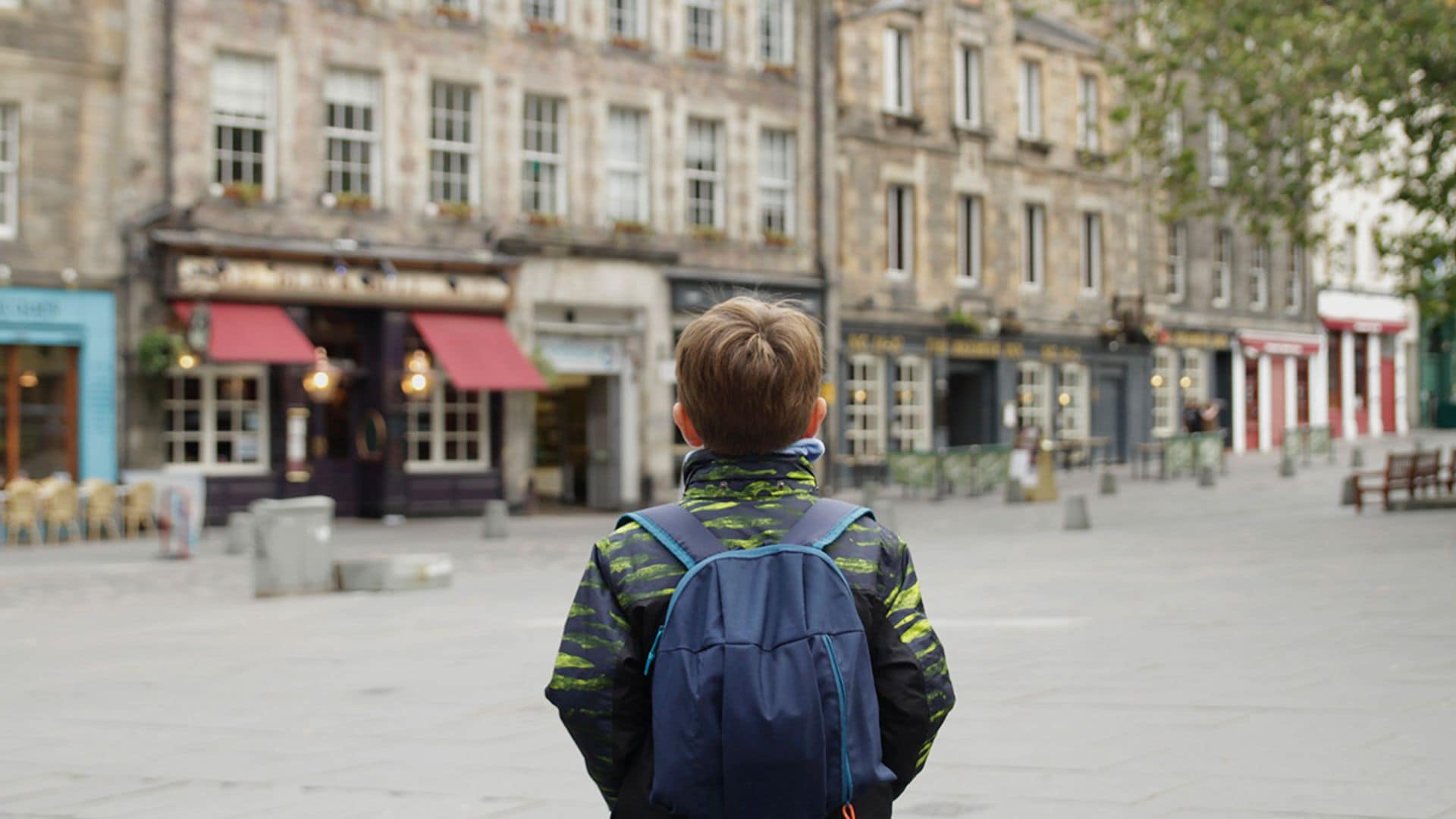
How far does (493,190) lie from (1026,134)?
16.6 m

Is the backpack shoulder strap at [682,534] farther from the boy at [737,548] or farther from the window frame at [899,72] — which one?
the window frame at [899,72]

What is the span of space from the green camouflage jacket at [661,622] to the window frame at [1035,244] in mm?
37202

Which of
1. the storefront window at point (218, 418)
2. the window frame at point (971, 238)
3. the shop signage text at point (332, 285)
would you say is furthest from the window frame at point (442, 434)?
the window frame at point (971, 238)

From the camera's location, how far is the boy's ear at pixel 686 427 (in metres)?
2.89

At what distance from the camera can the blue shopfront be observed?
22.8 m

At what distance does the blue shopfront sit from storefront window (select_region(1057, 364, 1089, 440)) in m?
23.6

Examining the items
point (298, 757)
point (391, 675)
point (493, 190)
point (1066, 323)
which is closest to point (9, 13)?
point (493, 190)

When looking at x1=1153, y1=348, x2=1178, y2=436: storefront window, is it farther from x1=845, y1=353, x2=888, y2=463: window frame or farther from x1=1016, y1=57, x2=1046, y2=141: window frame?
x1=845, y1=353, x2=888, y2=463: window frame

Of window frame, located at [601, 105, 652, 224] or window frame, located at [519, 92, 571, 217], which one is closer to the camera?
window frame, located at [519, 92, 571, 217]

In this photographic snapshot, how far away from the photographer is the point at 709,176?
30.3m

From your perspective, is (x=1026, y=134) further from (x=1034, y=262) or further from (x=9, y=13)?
(x=9, y=13)

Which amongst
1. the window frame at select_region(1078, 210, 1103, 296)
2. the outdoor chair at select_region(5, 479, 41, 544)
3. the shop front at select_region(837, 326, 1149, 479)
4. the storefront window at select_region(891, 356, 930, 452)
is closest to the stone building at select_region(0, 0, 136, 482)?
the outdoor chair at select_region(5, 479, 41, 544)

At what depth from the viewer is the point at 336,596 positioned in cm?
1471

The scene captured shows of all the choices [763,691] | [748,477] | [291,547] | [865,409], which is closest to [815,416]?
[748,477]
